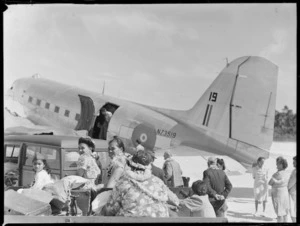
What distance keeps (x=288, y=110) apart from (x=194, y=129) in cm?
151

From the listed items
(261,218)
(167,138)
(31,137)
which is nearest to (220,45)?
(167,138)

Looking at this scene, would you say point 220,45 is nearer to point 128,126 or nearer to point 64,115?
point 128,126

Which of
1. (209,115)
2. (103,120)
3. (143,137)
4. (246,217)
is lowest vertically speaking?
(246,217)

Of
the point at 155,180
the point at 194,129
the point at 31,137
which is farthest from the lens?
the point at 194,129

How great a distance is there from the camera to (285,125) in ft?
19.5

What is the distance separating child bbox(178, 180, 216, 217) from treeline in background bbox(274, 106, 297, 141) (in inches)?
70.0

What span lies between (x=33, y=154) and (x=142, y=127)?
6.83 feet

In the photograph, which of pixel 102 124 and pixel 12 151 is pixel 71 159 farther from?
pixel 102 124

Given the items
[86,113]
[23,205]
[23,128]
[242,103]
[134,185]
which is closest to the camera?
[134,185]

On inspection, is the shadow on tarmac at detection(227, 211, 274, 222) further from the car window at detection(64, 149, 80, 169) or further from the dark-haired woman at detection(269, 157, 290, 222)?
the car window at detection(64, 149, 80, 169)

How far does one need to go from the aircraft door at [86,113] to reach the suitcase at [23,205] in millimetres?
2244

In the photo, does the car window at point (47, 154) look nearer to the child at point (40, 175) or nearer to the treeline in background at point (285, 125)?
the child at point (40, 175)

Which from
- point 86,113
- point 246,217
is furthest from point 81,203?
point 86,113

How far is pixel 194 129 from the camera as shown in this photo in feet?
22.5
